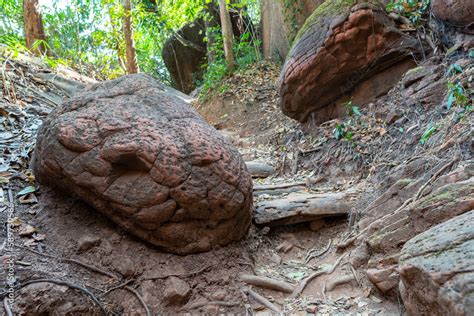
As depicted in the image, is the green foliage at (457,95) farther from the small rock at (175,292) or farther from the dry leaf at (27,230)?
the dry leaf at (27,230)

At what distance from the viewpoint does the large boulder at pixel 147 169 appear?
117 inches

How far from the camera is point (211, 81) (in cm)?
977

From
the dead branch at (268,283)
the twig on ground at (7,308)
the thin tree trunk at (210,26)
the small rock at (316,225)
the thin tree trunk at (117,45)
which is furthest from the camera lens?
the thin tree trunk at (210,26)

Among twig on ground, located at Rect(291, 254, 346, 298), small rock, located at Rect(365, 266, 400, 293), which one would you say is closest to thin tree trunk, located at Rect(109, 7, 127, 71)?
twig on ground, located at Rect(291, 254, 346, 298)

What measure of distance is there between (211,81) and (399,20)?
5.44 m

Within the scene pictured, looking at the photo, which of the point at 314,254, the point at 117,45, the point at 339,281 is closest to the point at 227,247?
the point at 314,254

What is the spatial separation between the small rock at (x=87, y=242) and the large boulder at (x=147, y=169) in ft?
0.71

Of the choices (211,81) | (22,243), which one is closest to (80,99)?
(22,243)

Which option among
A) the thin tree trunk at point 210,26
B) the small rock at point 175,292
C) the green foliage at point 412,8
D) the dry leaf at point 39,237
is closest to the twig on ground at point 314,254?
the small rock at point 175,292

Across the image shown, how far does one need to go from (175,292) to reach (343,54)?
388cm

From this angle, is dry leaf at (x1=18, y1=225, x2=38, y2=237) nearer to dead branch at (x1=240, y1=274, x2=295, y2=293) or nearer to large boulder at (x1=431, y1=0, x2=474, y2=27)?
dead branch at (x1=240, y1=274, x2=295, y2=293)

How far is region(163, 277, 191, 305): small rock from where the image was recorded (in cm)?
291

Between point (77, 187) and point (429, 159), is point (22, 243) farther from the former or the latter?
point (429, 159)

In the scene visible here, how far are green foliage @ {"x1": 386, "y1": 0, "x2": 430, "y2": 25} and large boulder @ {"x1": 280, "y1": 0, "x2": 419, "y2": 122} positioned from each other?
276 mm
